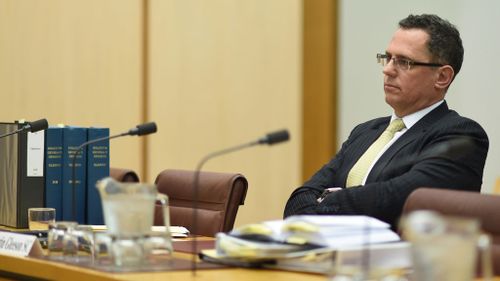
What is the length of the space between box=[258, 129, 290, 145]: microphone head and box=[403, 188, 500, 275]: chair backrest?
22.8 inches

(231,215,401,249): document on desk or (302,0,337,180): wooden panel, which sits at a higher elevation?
(302,0,337,180): wooden panel

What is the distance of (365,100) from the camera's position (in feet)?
20.2

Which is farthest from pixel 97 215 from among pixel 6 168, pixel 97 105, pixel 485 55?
pixel 97 105

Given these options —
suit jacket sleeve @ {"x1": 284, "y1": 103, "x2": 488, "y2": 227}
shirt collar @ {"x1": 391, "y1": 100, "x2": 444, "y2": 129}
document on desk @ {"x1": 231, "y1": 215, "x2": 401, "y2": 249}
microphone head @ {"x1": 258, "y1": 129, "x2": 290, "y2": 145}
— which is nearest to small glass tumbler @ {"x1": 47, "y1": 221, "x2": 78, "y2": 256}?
document on desk @ {"x1": 231, "y1": 215, "x2": 401, "y2": 249}

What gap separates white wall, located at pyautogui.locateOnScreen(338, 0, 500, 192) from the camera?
5.41 metres

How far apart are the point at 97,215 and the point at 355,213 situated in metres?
1.12

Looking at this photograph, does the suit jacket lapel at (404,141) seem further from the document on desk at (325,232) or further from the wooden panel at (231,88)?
the wooden panel at (231,88)

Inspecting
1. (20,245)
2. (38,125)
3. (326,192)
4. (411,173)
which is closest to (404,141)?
(411,173)

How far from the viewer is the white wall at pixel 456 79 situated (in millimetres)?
5414

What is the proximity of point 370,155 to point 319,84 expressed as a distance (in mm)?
2384

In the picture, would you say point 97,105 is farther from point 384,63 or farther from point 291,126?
point 384,63

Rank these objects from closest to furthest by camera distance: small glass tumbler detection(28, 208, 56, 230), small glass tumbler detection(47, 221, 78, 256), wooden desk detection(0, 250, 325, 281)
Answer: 1. wooden desk detection(0, 250, 325, 281)
2. small glass tumbler detection(47, 221, 78, 256)
3. small glass tumbler detection(28, 208, 56, 230)

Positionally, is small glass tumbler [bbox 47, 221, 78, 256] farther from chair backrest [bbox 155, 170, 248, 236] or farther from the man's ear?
the man's ear

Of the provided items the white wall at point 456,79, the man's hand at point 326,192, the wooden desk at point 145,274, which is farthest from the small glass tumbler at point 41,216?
the white wall at point 456,79
